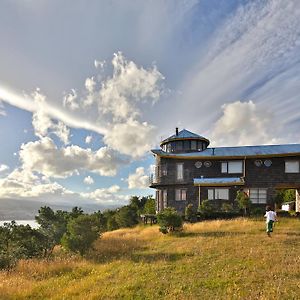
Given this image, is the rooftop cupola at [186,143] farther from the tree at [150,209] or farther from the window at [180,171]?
the tree at [150,209]

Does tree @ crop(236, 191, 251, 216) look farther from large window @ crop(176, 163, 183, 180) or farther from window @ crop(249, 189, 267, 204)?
large window @ crop(176, 163, 183, 180)

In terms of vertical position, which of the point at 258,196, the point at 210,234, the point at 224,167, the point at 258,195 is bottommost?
the point at 210,234

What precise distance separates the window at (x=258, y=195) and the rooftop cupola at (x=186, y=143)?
790cm

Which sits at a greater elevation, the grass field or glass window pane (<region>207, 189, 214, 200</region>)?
glass window pane (<region>207, 189, 214, 200</region>)

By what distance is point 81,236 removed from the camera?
63.6 feet

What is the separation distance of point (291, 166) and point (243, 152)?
17.4 ft

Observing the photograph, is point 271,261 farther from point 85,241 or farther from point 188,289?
point 85,241

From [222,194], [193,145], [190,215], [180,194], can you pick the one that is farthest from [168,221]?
[193,145]

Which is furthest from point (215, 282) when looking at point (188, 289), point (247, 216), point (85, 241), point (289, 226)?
point (247, 216)

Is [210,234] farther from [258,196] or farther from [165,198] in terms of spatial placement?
[258,196]

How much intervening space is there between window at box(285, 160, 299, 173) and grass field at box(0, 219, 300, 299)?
1378 centimetres

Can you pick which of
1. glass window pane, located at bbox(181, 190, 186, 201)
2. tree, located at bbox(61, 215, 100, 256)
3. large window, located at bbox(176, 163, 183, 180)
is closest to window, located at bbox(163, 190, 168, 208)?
glass window pane, located at bbox(181, 190, 186, 201)

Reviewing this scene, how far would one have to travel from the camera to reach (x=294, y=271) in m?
12.6

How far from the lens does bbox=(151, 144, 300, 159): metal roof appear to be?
110ft
